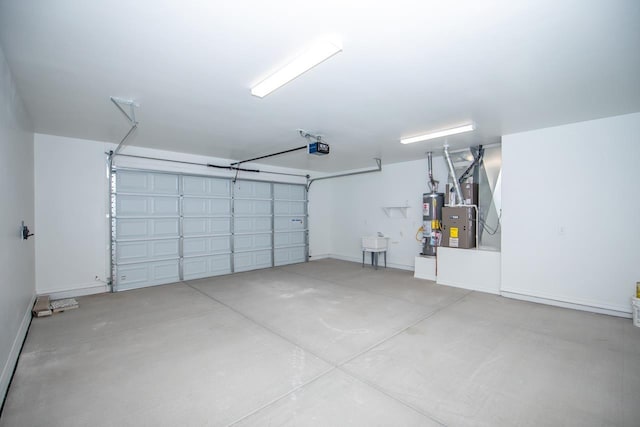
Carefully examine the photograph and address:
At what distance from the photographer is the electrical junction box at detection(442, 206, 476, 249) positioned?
507 centimetres

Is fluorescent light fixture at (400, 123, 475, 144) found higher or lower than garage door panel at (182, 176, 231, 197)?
higher

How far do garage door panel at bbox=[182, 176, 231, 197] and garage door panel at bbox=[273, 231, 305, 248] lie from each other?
1817 mm

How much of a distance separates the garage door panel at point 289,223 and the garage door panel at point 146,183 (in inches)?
104

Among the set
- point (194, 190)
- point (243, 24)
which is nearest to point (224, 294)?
point (194, 190)

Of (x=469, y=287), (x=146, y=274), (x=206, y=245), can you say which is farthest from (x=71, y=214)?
(x=469, y=287)

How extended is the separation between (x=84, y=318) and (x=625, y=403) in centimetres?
572

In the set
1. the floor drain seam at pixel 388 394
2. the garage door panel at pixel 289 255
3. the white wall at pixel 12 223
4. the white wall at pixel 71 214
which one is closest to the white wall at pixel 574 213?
the floor drain seam at pixel 388 394

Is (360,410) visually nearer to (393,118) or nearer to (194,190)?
(393,118)

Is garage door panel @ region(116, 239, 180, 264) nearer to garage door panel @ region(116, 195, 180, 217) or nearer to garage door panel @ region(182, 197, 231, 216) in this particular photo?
garage door panel @ region(116, 195, 180, 217)

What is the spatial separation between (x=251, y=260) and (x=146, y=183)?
292 centimetres

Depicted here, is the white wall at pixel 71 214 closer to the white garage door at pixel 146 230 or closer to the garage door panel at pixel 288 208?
the white garage door at pixel 146 230

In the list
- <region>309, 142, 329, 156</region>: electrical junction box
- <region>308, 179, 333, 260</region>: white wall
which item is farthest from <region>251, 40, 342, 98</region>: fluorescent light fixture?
<region>308, 179, 333, 260</region>: white wall

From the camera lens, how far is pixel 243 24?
186 centimetres

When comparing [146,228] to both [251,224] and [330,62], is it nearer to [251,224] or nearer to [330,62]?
[251,224]
